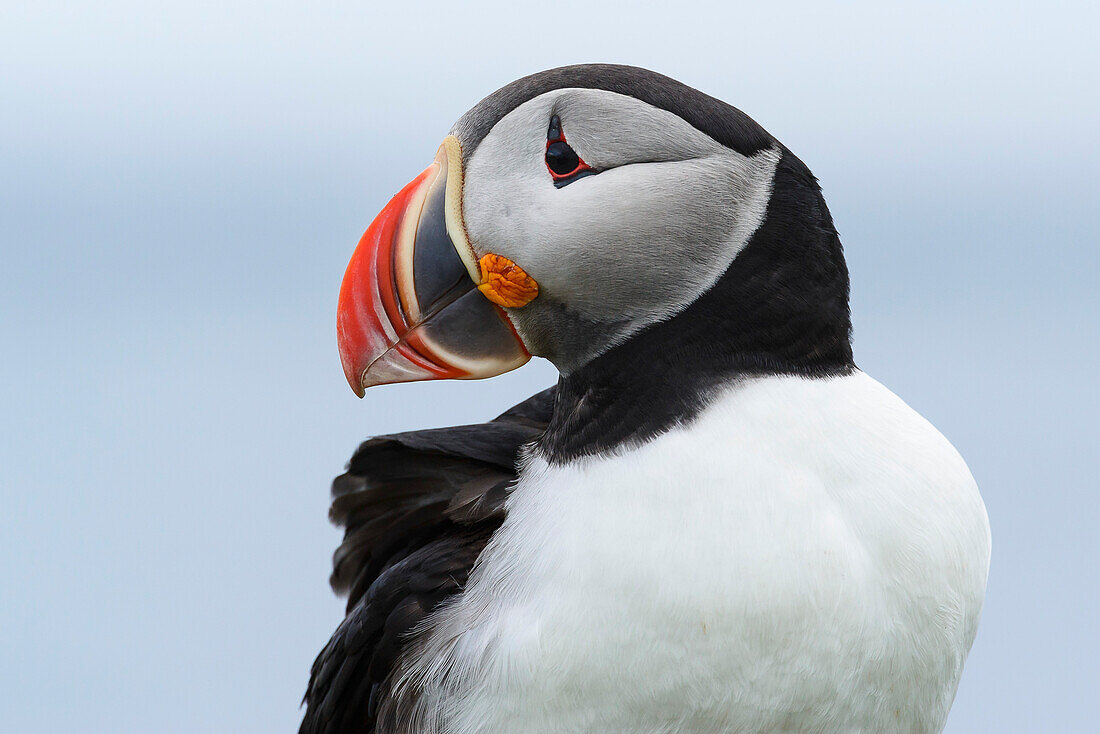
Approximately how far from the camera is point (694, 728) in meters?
1.57

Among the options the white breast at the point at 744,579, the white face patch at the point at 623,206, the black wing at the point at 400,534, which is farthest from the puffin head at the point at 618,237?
the black wing at the point at 400,534

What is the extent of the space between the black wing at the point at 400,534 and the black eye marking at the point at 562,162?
49cm

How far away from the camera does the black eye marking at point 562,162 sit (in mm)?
1581

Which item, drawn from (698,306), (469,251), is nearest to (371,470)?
(469,251)

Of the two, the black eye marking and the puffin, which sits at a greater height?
the black eye marking

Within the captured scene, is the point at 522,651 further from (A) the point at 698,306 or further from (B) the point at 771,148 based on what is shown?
(B) the point at 771,148

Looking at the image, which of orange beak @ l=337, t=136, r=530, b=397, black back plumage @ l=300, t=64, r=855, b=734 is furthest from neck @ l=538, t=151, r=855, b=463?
orange beak @ l=337, t=136, r=530, b=397

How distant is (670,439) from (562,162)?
40 cm

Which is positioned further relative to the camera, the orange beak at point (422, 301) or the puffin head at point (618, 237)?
the orange beak at point (422, 301)

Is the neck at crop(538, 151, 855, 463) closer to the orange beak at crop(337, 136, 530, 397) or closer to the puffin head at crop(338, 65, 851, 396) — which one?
the puffin head at crop(338, 65, 851, 396)

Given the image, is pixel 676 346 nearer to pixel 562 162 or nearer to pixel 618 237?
pixel 618 237

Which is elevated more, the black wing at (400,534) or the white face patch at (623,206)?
the white face patch at (623,206)

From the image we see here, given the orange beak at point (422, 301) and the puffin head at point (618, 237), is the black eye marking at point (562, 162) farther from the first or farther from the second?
the orange beak at point (422, 301)

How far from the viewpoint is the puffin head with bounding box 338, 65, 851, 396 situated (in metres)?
1.56
